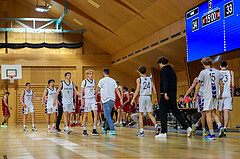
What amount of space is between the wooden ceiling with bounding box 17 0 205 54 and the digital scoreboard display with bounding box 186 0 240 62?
20.9 inches

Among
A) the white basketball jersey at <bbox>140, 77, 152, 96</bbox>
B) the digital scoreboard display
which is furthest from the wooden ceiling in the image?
the white basketball jersey at <bbox>140, 77, 152, 96</bbox>

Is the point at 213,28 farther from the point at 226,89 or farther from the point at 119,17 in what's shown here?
the point at 119,17

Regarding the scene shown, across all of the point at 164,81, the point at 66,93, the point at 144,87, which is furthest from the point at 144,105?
the point at 66,93

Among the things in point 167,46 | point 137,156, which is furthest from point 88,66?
point 137,156

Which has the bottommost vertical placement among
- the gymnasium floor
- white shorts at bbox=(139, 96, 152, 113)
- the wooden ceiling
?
the gymnasium floor

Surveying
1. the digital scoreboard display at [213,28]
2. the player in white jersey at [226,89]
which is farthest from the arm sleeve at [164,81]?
the digital scoreboard display at [213,28]

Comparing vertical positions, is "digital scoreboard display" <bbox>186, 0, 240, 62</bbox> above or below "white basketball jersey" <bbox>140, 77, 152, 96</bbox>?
above

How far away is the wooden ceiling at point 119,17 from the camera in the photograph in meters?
13.9

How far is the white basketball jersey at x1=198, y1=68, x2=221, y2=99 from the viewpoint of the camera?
A: 300 inches

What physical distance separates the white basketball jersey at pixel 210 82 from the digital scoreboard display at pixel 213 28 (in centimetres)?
299

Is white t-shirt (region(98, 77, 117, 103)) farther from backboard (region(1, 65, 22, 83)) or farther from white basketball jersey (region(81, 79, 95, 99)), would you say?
backboard (region(1, 65, 22, 83))

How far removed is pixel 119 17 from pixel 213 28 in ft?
22.2

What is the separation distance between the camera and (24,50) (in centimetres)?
2398

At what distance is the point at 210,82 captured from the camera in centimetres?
767
